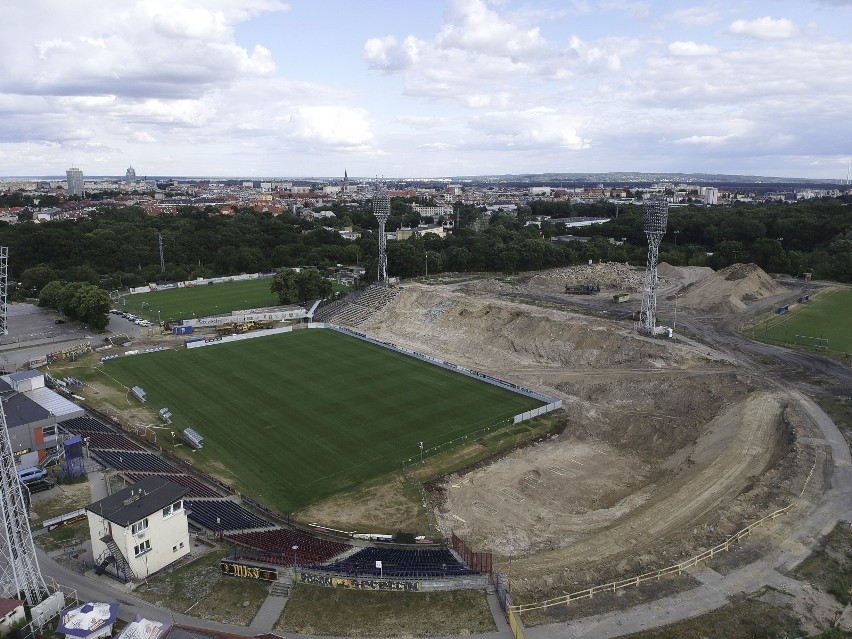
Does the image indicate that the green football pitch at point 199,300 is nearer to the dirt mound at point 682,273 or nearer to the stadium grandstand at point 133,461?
the stadium grandstand at point 133,461

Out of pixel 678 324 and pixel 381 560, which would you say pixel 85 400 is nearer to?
pixel 381 560

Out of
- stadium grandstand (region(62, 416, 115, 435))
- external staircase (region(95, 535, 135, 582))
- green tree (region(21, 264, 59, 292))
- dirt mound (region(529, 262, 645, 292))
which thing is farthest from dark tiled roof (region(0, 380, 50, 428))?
dirt mound (region(529, 262, 645, 292))

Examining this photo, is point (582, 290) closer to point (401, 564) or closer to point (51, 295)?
point (401, 564)

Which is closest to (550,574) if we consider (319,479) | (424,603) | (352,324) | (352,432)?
(424,603)

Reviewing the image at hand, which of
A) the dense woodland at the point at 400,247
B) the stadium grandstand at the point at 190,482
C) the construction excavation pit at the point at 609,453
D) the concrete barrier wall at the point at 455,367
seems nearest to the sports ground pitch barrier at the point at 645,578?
the construction excavation pit at the point at 609,453

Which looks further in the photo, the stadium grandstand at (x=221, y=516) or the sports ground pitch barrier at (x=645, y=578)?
the stadium grandstand at (x=221, y=516)

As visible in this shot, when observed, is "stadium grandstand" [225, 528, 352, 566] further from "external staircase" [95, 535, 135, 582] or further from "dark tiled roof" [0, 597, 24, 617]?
"dark tiled roof" [0, 597, 24, 617]

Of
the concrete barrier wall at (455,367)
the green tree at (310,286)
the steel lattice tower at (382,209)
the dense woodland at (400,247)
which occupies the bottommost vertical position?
the concrete barrier wall at (455,367)
